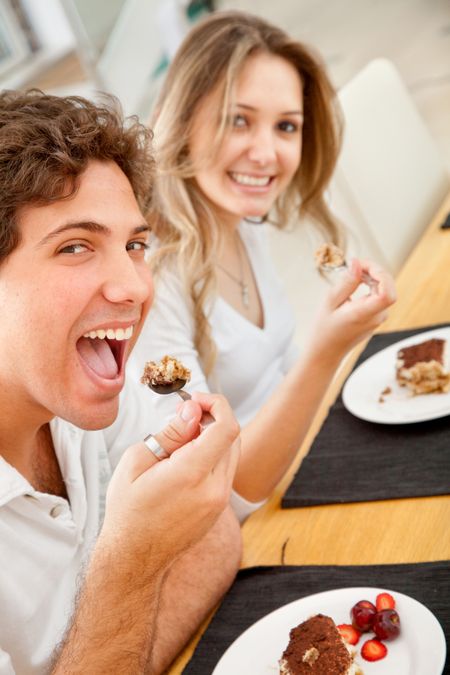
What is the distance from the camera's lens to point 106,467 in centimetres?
148

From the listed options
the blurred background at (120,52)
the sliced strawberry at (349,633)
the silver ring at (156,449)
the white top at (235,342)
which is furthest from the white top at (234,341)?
the blurred background at (120,52)

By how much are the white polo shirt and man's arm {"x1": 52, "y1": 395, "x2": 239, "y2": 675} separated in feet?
0.28

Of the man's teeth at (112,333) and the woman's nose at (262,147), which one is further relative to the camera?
the woman's nose at (262,147)

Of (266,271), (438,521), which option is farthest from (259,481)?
(266,271)

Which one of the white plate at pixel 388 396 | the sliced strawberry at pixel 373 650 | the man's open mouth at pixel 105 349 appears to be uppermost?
the man's open mouth at pixel 105 349

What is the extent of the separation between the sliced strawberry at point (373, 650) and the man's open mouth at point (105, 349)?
52 centimetres

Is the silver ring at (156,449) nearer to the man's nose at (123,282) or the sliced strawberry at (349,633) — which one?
the man's nose at (123,282)

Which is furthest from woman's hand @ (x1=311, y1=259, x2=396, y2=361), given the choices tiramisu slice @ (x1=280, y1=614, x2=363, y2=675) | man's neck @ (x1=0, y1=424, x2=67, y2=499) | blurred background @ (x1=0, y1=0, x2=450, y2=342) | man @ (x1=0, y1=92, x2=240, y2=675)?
blurred background @ (x1=0, y1=0, x2=450, y2=342)

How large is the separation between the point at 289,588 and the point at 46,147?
0.74m

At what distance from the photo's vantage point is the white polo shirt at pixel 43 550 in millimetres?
1161

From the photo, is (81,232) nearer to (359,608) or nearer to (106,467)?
(106,467)

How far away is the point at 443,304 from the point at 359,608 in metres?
1.07

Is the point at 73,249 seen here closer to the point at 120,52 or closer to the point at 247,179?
the point at 247,179

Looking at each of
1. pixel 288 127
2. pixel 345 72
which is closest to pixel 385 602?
pixel 288 127
